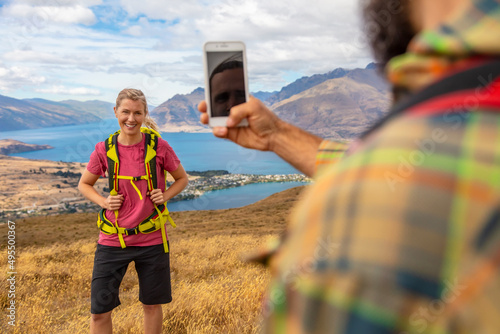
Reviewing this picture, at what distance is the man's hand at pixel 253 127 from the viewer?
1720 millimetres

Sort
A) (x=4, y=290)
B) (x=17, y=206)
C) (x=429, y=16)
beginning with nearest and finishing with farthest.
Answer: (x=429, y=16)
(x=4, y=290)
(x=17, y=206)

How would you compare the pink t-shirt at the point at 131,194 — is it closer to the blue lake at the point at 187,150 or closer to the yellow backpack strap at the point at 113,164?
the yellow backpack strap at the point at 113,164

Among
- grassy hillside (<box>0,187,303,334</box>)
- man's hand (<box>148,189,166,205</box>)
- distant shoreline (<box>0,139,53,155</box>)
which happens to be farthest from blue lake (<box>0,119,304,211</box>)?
man's hand (<box>148,189,166,205</box>)

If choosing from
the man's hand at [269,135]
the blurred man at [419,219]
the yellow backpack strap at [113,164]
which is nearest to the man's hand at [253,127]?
the man's hand at [269,135]

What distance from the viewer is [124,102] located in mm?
4414

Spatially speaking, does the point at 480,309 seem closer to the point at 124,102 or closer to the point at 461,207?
the point at 461,207

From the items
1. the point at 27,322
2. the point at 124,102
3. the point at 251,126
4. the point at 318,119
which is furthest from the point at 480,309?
the point at 318,119

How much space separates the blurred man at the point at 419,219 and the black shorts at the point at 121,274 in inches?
150

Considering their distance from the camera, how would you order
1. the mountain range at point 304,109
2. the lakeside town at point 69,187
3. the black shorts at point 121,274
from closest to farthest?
1. the black shorts at point 121,274
2. the lakeside town at point 69,187
3. the mountain range at point 304,109

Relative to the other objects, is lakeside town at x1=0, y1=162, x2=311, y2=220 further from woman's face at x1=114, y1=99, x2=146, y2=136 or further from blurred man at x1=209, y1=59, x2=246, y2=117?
blurred man at x1=209, y1=59, x2=246, y2=117

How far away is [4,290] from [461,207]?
9413mm

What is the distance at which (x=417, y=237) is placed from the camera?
48 centimetres

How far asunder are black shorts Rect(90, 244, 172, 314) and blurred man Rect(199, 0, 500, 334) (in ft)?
12.5

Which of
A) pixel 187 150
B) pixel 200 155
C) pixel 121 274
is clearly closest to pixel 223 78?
pixel 121 274
